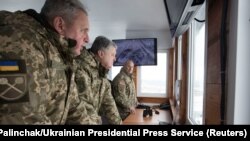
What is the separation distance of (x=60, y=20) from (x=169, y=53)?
12.8 feet

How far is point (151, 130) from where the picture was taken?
0.80 m

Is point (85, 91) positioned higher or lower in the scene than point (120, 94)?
higher

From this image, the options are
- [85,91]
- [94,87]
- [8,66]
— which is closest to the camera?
[8,66]

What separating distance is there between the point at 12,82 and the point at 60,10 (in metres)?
0.45

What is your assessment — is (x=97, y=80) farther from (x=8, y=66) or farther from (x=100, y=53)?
(x=8, y=66)

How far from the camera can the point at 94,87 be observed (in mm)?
1535

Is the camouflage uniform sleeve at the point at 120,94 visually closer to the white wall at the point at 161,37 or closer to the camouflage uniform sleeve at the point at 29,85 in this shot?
the camouflage uniform sleeve at the point at 29,85

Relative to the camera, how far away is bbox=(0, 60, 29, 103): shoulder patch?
615 mm

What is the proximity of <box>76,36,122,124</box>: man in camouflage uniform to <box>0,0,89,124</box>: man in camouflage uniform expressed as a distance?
311 millimetres

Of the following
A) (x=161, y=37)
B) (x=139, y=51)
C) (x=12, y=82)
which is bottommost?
(x=12, y=82)

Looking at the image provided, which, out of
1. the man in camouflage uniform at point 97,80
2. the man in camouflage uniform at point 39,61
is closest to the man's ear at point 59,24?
the man in camouflage uniform at point 39,61

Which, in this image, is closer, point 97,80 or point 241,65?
point 241,65

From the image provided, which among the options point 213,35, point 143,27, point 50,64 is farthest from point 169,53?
point 50,64

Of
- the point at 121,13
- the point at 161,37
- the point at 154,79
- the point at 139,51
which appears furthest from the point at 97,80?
the point at 161,37
